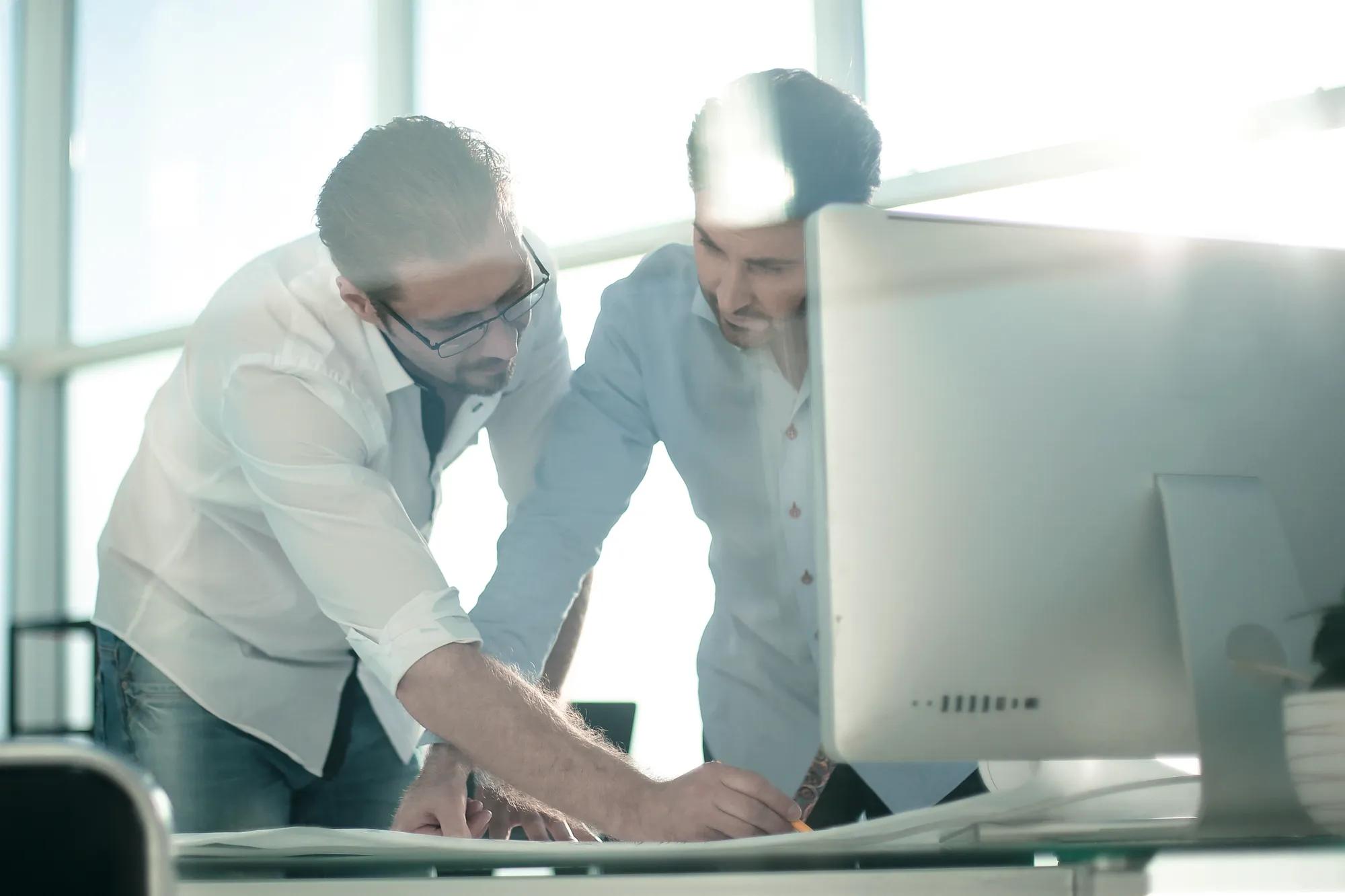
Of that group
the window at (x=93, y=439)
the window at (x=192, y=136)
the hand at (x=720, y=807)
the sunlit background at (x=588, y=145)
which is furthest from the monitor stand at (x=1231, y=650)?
the window at (x=93, y=439)

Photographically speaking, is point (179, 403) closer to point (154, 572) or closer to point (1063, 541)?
point (154, 572)

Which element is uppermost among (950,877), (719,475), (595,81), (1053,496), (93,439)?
(595,81)

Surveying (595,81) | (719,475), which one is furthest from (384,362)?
(595,81)

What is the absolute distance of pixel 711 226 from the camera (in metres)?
1.71

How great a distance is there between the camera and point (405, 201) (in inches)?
61.3

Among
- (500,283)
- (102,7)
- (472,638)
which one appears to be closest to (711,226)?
(500,283)

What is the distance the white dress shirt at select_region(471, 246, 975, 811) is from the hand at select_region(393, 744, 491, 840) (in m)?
0.47

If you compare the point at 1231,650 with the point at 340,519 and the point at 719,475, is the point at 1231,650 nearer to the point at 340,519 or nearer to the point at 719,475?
the point at 340,519

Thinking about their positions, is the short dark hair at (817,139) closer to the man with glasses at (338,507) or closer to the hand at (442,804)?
the man with glasses at (338,507)

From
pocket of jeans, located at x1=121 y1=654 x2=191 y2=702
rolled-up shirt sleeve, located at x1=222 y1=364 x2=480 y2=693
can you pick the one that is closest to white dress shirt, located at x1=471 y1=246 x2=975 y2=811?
rolled-up shirt sleeve, located at x1=222 y1=364 x2=480 y2=693

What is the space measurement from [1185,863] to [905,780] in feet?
3.35

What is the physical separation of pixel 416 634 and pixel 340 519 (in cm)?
19

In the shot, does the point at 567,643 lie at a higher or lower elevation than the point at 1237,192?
lower

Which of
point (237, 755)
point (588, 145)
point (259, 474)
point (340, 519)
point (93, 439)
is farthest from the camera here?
point (93, 439)
